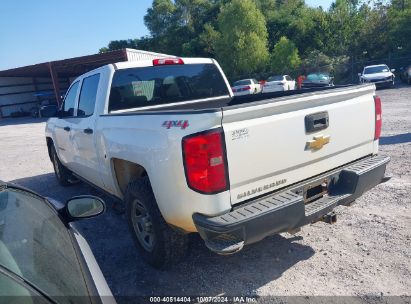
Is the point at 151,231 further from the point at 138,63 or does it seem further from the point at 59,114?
the point at 59,114

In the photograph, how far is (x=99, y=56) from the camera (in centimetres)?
2467

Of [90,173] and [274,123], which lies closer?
[274,123]

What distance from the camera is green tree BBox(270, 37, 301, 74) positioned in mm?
38406

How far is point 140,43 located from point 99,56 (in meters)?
45.8

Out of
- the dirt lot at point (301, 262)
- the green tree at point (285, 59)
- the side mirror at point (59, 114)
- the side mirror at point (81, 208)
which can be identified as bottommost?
the dirt lot at point (301, 262)

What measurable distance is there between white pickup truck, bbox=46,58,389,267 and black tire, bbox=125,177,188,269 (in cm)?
1

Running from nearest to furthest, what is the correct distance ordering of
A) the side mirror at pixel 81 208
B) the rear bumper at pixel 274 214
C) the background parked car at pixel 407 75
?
the side mirror at pixel 81 208 < the rear bumper at pixel 274 214 < the background parked car at pixel 407 75

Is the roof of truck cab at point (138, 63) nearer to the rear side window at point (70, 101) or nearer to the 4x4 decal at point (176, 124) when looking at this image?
the rear side window at point (70, 101)

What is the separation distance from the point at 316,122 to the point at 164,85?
235 cm

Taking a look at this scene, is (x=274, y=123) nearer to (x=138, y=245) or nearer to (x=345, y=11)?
(x=138, y=245)

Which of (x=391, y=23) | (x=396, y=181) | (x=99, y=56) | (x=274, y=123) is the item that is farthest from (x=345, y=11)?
(x=274, y=123)

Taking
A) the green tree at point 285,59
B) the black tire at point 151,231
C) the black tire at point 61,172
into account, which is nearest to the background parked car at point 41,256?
the black tire at point 151,231

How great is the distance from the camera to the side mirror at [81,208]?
224 cm

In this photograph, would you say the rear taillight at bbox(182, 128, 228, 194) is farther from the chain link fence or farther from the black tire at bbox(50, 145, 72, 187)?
the chain link fence
